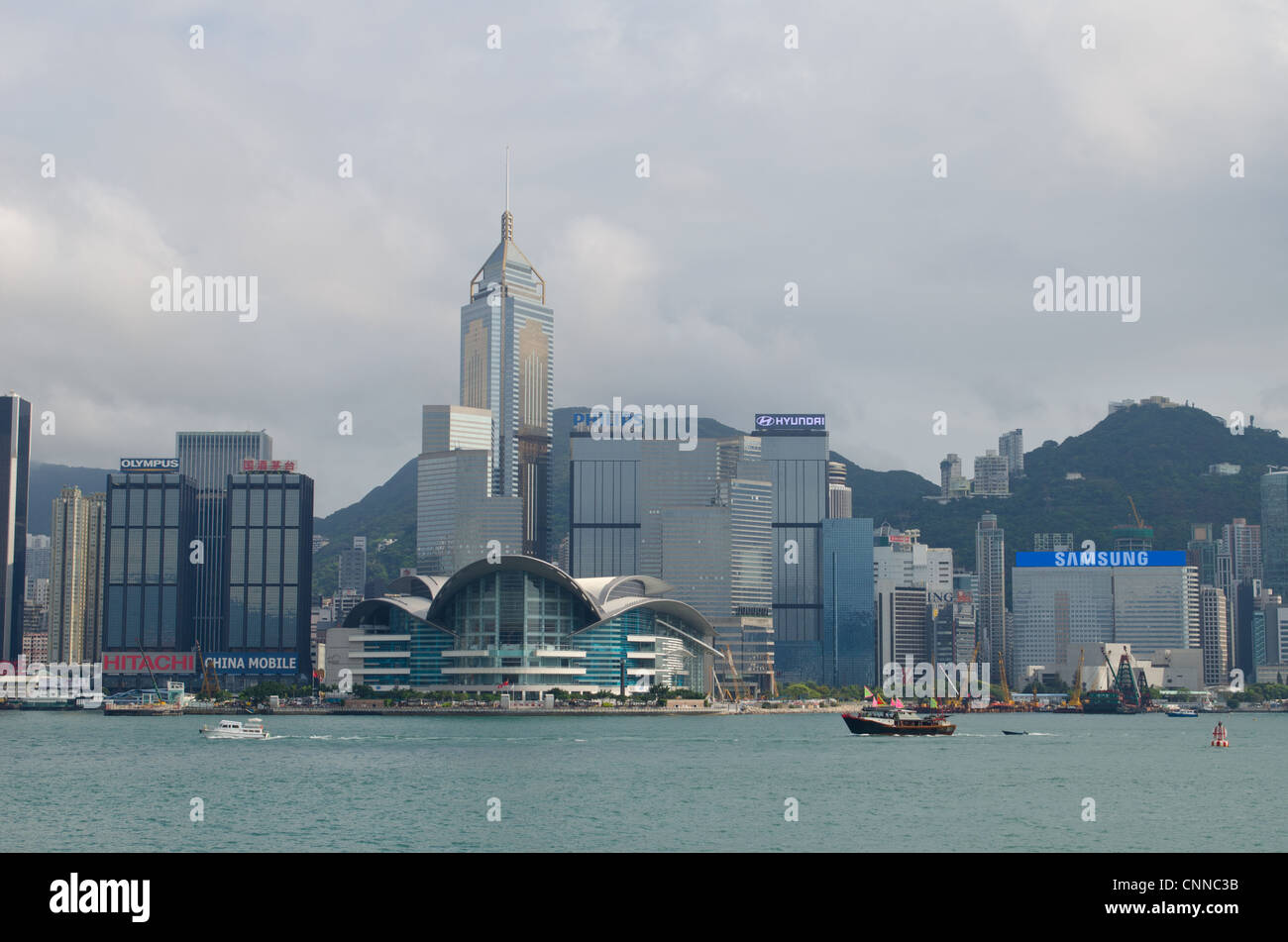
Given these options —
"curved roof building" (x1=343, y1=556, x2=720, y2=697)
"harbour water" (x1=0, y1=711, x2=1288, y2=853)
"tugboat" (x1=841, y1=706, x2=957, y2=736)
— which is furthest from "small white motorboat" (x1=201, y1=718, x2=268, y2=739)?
"curved roof building" (x1=343, y1=556, x2=720, y2=697)

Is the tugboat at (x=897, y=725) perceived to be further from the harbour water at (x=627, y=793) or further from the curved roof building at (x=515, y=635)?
the curved roof building at (x=515, y=635)

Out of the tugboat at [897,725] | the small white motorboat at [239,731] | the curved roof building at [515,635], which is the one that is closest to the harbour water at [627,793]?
the small white motorboat at [239,731]

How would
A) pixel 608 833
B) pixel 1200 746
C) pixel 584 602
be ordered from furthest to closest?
pixel 584 602, pixel 1200 746, pixel 608 833

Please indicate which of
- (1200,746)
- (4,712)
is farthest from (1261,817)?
(4,712)

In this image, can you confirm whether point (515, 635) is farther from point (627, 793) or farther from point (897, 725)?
point (627, 793)
